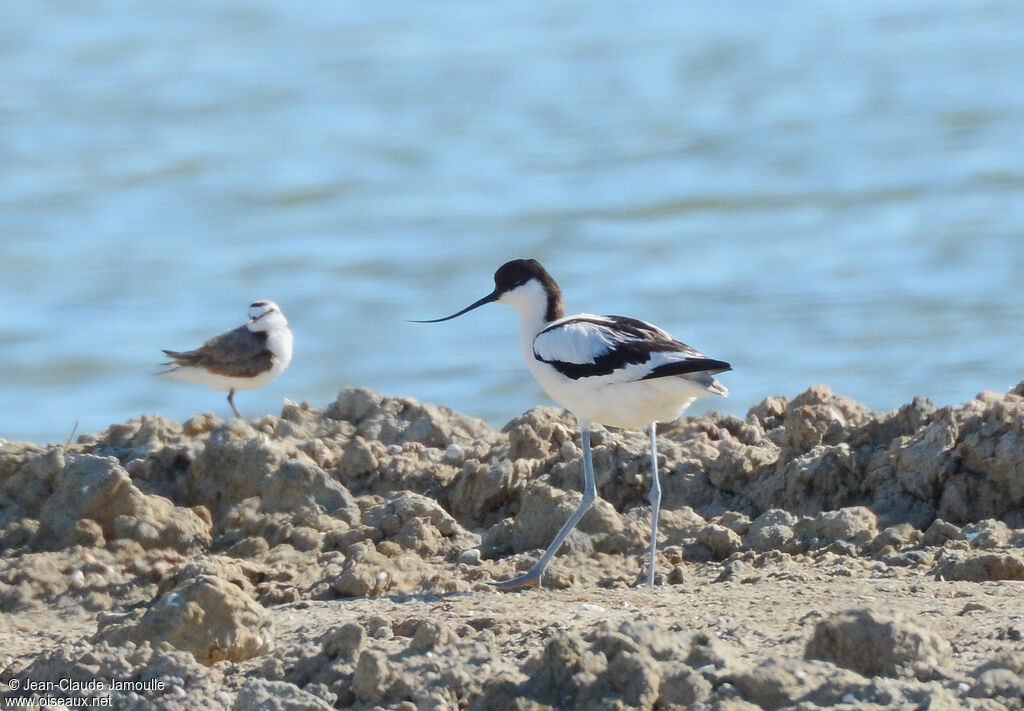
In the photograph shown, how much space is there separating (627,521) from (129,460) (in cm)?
244

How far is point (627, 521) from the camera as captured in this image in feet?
23.4

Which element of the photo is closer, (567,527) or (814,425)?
(567,527)

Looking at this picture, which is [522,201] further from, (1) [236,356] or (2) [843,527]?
(2) [843,527]

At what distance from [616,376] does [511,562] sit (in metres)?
0.94

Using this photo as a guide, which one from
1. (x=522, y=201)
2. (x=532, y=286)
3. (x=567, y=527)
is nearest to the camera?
(x=567, y=527)

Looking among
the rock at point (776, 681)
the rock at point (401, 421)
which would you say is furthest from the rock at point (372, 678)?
the rock at point (401, 421)

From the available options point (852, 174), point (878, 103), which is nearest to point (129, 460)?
point (852, 174)

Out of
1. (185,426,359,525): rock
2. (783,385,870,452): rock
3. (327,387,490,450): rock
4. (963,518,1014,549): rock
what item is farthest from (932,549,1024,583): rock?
(327,387,490,450): rock

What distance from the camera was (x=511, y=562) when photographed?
686 centimetres

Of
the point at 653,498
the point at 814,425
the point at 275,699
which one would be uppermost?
the point at 814,425

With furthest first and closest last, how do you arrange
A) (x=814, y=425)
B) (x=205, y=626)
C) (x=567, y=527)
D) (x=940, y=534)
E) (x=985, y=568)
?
(x=814, y=425) < (x=567, y=527) < (x=940, y=534) < (x=985, y=568) < (x=205, y=626)

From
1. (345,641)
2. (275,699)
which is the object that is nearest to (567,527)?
(345,641)

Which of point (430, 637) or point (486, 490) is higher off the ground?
point (486, 490)

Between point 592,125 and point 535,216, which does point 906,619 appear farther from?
point 592,125
